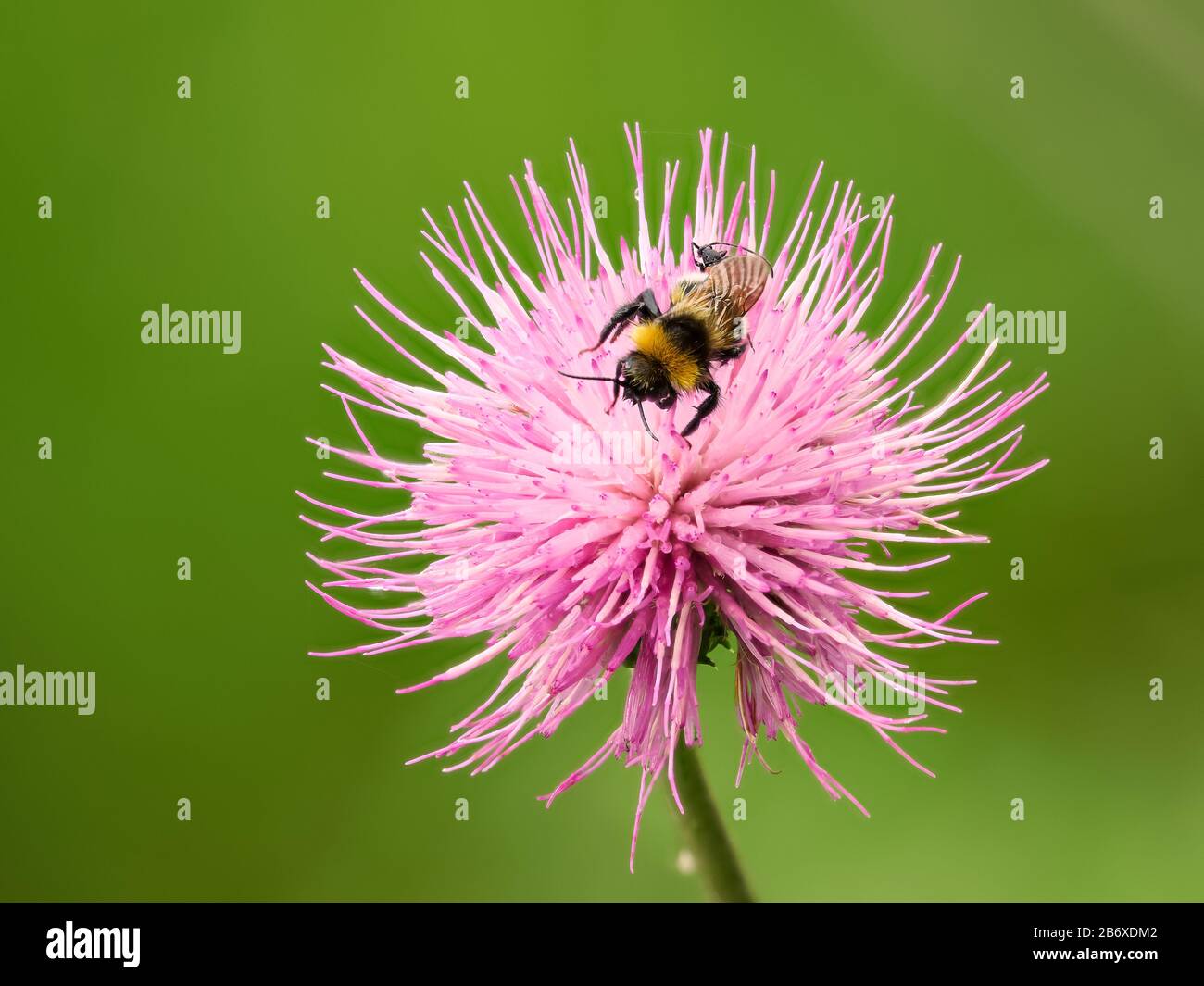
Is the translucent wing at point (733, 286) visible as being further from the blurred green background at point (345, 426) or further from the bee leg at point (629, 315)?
the blurred green background at point (345, 426)

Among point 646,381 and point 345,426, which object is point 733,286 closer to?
point 646,381

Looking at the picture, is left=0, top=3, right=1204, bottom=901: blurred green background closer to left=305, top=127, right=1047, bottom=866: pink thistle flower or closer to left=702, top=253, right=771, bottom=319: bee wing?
left=305, top=127, right=1047, bottom=866: pink thistle flower

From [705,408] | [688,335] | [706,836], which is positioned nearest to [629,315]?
[688,335]

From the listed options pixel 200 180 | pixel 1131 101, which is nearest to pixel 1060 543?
pixel 1131 101

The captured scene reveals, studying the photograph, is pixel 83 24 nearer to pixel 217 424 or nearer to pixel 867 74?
pixel 217 424

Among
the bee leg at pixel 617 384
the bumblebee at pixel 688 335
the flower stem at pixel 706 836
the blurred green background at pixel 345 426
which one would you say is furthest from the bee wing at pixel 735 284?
the blurred green background at pixel 345 426

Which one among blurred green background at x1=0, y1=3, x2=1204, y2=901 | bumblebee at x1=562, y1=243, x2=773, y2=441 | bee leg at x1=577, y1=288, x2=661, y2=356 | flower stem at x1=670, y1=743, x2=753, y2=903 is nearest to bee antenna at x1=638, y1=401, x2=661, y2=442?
bumblebee at x1=562, y1=243, x2=773, y2=441
